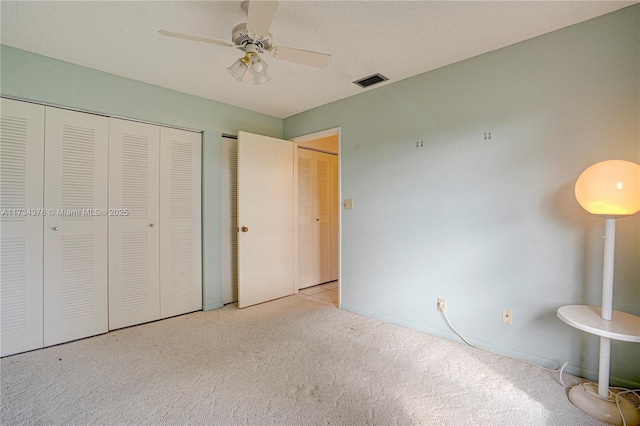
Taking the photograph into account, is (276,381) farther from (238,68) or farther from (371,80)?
(371,80)

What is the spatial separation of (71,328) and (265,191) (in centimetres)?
215

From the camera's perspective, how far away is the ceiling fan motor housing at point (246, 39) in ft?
6.10

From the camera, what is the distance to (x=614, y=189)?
1589 mm

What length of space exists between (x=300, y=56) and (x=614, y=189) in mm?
1897

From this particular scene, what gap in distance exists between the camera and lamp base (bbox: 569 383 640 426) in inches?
61.9

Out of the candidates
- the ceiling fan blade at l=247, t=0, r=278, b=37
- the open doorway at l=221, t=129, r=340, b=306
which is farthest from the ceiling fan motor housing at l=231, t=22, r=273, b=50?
the open doorway at l=221, t=129, r=340, b=306

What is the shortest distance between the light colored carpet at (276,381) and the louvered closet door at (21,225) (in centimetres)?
23

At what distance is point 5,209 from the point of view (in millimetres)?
2248

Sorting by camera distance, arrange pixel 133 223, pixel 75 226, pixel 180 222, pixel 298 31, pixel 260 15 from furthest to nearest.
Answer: pixel 180 222
pixel 133 223
pixel 75 226
pixel 298 31
pixel 260 15

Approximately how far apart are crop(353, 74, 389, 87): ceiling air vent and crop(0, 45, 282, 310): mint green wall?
4.79ft

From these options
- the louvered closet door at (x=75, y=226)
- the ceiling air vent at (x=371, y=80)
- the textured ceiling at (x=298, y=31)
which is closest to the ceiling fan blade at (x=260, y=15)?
the textured ceiling at (x=298, y=31)

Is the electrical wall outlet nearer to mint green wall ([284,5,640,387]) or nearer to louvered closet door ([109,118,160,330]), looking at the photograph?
mint green wall ([284,5,640,387])

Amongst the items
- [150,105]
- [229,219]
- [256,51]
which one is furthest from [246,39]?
[229,219]

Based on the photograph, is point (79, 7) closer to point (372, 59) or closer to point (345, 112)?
point (372, 59)
